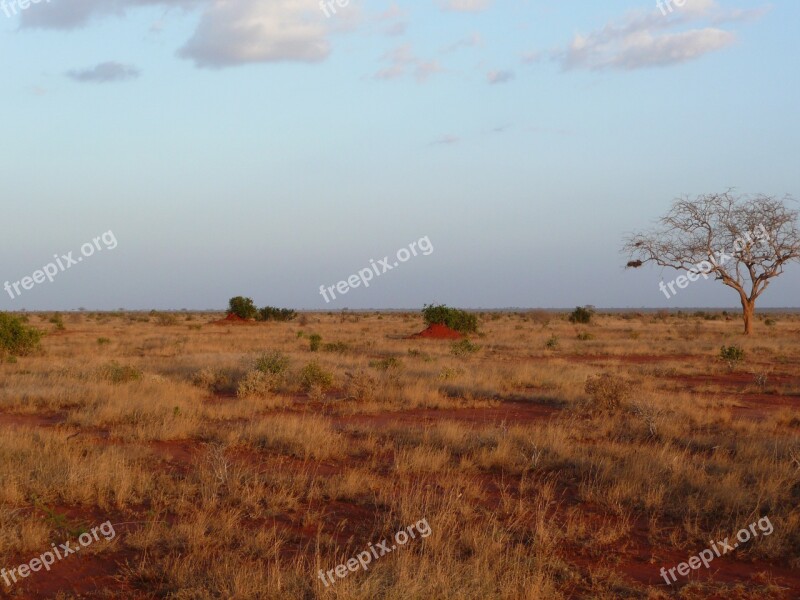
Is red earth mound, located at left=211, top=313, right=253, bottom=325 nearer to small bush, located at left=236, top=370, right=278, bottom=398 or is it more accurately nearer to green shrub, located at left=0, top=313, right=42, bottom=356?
green shrub, located at left=0, top=313, right=42, bottom=356

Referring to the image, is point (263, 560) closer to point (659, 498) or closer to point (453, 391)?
point (659, 498)

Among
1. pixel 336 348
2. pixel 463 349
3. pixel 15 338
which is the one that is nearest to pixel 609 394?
pixel 463 349

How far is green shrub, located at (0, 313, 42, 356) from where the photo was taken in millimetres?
24109

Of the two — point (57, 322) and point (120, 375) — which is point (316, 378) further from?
point (57, 322)

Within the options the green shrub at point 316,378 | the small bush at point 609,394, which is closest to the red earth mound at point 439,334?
the green shrub at point 316,378

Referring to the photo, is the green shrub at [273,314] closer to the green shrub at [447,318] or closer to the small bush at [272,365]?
the green shrub at [447,318]

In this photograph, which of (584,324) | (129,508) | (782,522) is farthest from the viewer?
(584,324)

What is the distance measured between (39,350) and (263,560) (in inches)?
938

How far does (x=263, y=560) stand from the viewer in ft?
19.2

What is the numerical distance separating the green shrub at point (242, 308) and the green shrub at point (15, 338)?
3458 cm

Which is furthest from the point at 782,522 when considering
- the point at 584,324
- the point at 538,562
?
the point at 584,324

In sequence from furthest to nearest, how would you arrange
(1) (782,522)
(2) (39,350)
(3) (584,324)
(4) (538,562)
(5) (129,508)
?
(3) (584,324), (2) (39,350), (5) (129,508), (1) (782,522), (4) (538,562)

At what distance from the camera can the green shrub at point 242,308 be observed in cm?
5988

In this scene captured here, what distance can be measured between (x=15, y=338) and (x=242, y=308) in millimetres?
35427
